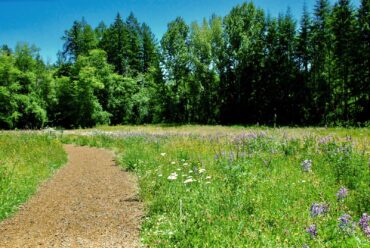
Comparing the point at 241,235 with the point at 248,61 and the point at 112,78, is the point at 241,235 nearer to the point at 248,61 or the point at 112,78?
the point at 248,61

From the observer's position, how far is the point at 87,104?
4628 cm

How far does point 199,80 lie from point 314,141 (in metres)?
38.5

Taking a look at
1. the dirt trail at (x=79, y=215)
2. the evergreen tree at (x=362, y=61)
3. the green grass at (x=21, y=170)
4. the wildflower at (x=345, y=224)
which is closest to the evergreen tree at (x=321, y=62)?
the evergreen tree at (x=362, y=61)

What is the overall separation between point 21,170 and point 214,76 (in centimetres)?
4091

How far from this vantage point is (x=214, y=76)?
50.2m

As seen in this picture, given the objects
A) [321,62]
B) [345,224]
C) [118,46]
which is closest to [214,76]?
[321,62]

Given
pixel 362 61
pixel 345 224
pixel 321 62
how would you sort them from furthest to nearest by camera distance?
pixel 321 62 < pixel 362 61 < pixel 345 224

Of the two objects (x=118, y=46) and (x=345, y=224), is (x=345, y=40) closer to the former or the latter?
(x=118, y=46)

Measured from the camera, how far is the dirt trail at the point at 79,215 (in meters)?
6.46

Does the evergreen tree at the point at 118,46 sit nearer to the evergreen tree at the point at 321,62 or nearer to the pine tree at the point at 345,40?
the evergreen tree at the point at 321,62

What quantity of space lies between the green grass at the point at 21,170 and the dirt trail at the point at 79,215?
29 centimetres

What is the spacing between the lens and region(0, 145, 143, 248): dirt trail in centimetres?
646

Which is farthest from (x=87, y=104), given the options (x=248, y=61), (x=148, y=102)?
(x=248, y=61)

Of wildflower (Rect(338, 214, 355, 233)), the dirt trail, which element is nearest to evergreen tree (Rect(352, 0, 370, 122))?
the dirt trail
